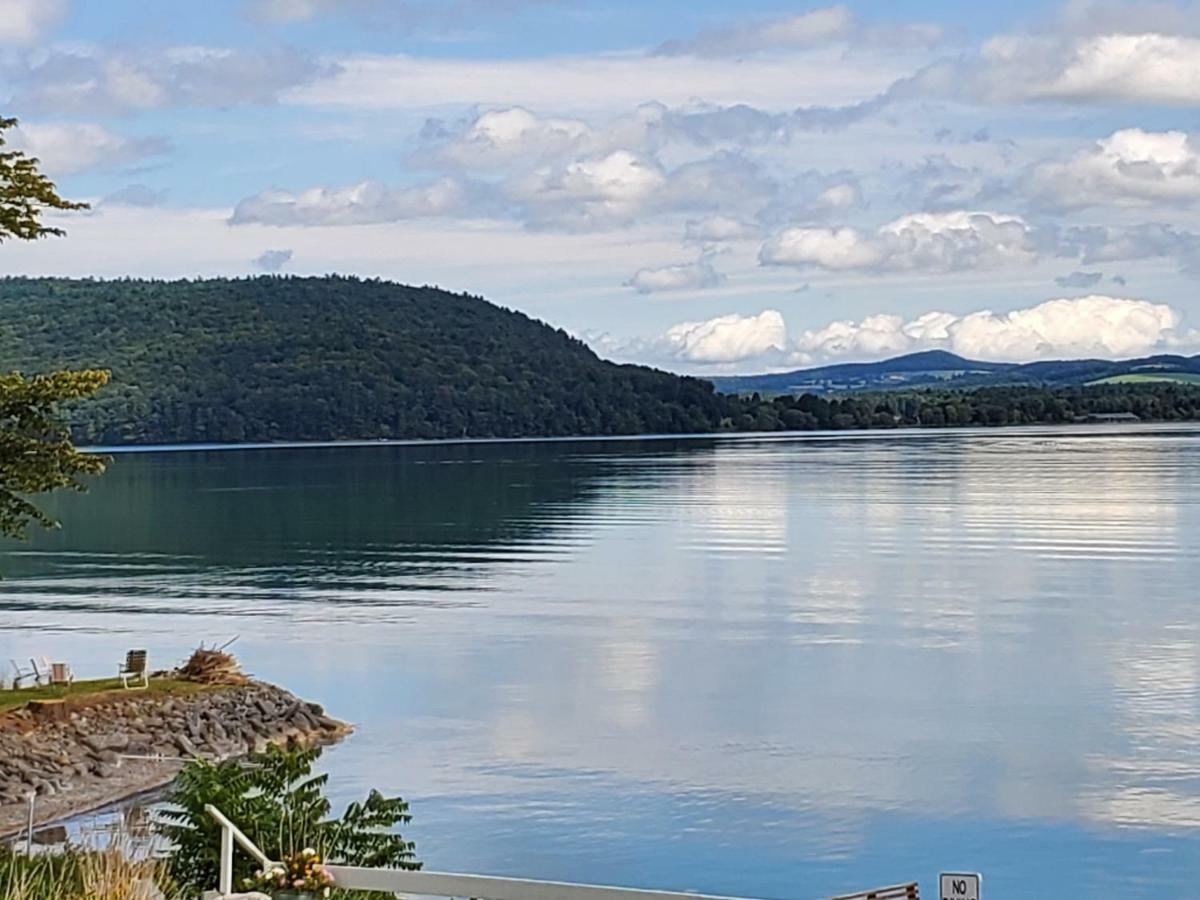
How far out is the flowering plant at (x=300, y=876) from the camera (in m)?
9.23

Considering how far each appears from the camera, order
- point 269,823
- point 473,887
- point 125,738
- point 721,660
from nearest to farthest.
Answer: point 473,887 < point 269,823 < point 125,738 < point 721,660

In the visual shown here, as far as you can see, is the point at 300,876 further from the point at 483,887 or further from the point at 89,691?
the point at 89,691

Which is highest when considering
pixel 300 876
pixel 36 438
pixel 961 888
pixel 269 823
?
pixel 36 438

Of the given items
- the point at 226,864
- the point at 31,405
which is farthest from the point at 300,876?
the point at 31,405

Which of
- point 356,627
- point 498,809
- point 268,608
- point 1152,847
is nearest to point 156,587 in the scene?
point 268,608

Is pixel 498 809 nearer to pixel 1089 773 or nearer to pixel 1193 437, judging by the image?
pixel 1089 773

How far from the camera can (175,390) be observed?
171 metres

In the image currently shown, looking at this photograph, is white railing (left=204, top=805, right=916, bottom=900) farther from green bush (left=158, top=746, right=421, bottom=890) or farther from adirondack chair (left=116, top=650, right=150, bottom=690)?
adirondack chair (left=116, top=650, right=150, bottom=690)

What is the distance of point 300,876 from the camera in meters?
9.29

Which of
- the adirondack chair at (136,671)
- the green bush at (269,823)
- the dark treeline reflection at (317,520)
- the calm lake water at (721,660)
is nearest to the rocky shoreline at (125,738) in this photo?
the adirondack chair at (136,671)

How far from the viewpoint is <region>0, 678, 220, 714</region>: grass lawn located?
2791 centimetres

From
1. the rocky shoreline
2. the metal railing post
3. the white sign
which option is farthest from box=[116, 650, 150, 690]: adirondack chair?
the white sign

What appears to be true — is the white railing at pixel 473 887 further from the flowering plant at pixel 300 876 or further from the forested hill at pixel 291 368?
the forested hill at pixel 291 368

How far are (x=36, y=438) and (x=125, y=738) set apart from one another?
6.50 meters
